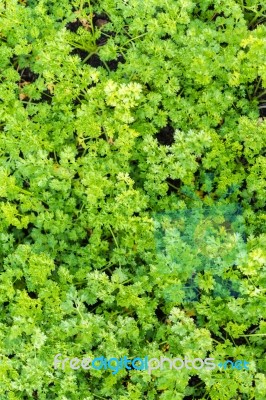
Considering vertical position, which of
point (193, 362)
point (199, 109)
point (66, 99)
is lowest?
point (193, 362)

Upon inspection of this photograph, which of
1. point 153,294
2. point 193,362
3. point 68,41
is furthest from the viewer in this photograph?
point 68,41

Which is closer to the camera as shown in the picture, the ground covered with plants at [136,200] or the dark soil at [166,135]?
the ground covered with plants at [136,200]

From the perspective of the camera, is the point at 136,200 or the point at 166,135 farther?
the point at 166,135

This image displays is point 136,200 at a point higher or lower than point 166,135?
lower

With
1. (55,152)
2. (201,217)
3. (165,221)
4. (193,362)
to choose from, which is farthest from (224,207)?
(55,152)

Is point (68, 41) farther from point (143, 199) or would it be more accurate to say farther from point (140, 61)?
point (143, 199)

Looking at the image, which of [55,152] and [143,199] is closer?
[143,199]

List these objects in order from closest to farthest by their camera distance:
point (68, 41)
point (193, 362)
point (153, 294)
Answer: point (193, 362), point (153, 294), point (68, 41)

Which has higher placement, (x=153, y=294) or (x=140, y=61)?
(x=140, y=61)
